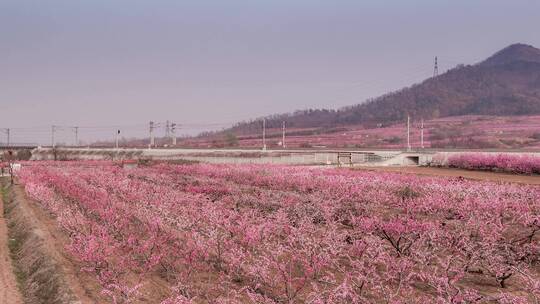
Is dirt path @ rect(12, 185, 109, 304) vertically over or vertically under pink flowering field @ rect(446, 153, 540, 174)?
under

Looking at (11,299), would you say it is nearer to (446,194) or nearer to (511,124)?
(446,194)

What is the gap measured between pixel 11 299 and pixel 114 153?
6794 cm

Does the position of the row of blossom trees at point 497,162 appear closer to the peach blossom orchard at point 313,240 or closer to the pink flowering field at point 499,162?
the pink flowering field at point 499,162

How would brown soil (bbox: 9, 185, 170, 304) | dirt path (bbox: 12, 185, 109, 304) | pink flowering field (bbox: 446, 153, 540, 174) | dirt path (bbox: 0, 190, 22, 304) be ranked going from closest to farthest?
1. brown soil (bbox: 9, 185, 170, 304)
2. dirt path (bbox: 12, 185, 109, 304)
3. dirt path (bbox: 0, 190, 22, 304)
4. pink flowering field (bbox: 446, 153, 540, 174)

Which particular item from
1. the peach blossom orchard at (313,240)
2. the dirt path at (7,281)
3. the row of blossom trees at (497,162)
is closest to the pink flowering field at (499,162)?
the row of blossom trees at (497,162)

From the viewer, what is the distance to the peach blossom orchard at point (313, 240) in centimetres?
1023

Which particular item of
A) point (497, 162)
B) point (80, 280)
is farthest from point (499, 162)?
point (80, 280)

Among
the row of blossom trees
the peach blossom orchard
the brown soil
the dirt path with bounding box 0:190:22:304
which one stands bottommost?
the dirt path with bounding box 0:190:22:304

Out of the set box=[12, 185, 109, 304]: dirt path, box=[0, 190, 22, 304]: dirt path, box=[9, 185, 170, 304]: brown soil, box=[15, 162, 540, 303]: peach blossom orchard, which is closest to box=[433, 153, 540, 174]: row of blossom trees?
box=[15, 162, 540, 303]: peach blossom orchard

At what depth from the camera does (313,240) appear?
1365cm

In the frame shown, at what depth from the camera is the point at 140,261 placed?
13.4 meters

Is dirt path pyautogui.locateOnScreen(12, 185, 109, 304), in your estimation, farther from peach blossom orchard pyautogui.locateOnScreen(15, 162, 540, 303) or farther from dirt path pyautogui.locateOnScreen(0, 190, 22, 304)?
dirt path pyautogui.locateOnScreen(0, 190, 22, 304)

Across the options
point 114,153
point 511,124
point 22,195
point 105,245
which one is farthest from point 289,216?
point 511,124

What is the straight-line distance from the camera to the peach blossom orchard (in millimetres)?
10227
